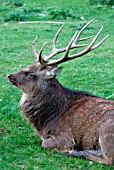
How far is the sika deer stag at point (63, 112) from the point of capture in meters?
6.85

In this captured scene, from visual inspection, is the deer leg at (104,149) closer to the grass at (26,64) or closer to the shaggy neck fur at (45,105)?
the grass at (26,64)

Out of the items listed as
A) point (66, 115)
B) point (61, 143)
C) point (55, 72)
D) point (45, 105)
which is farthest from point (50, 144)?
point (55, 72)

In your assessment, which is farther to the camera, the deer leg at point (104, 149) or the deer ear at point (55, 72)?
the deer ear at point (55, 72)

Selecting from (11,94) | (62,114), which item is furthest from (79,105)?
(11,94)

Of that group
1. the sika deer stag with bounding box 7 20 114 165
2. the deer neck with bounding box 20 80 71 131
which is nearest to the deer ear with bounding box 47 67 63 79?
the sika deer stag with bounding box 7 20 114 165

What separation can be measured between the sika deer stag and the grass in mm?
219

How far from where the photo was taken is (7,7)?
69.8 feet

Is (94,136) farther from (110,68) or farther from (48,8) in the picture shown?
(48,8)

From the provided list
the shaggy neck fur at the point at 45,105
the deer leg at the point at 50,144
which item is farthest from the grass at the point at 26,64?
the shaggy neck fur at the point at 45,105

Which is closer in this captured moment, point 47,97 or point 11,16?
point 47,97

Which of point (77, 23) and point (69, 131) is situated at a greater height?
point (69, 131)

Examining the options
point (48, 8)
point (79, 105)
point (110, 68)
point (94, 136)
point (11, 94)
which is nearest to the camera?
point (94, 136)

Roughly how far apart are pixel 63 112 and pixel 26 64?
16.0ft

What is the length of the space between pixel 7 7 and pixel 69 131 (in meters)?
14.9
